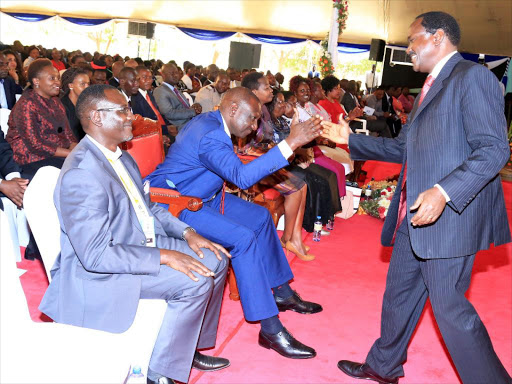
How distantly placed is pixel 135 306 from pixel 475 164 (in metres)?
1.46

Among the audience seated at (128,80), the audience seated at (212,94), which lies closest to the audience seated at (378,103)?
the audience seated at (212,94)

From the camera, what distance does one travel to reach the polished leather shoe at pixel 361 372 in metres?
2.73

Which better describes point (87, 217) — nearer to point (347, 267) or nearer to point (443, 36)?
point (443, 36)

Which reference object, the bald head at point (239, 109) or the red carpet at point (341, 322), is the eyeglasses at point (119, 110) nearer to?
the bald head at point (239, 109)

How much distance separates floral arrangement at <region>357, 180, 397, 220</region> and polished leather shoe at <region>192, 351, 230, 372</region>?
3421 mm

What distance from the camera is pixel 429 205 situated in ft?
6.79

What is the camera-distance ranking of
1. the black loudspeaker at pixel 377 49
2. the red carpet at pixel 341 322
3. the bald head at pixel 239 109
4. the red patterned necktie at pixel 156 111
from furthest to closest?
1. the black loudspeaker at pixel 377 49
2. the red patterned necktie at pixel 156 111
3. the bald head at pixel 239 109
4. the red carpet at pixel 341 322

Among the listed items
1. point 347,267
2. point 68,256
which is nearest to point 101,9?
point 347,267

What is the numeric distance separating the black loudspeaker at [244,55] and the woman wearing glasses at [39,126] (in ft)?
32.0

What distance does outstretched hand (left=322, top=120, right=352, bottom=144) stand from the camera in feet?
9.50

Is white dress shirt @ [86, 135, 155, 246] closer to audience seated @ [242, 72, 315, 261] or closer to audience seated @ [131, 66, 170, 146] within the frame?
audience seated @ [242, 72, 315, 261]

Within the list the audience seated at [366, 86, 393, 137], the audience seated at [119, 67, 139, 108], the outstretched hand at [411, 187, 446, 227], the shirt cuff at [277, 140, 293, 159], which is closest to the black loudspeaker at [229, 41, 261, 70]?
the audience seated at [366, 86, 393, 137]

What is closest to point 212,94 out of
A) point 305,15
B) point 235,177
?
point 235,177

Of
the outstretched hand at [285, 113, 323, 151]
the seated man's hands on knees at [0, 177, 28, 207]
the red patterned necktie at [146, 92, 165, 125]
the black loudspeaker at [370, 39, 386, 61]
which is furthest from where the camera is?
the black loudspeaker at [370, 39, 386, 61]
